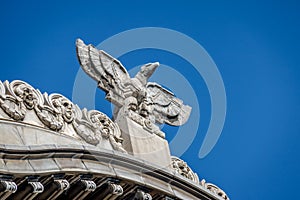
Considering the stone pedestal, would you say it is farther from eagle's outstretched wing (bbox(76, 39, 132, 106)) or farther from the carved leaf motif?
the carved leaf motif

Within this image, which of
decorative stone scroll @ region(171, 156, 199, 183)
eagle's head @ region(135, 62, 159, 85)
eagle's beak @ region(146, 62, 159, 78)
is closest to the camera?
decorative stone scroll @ region(171, 156, 199, 183)

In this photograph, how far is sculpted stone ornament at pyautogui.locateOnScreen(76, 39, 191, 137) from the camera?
28859 millimetres

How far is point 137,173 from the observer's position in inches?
1078

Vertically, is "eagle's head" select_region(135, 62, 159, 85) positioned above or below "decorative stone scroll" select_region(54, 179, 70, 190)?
above

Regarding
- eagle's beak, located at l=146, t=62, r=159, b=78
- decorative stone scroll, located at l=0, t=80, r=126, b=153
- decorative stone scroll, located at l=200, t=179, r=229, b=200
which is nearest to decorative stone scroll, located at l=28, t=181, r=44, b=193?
decorative stone scroll, located at l=0, t=80, r=126, b=153

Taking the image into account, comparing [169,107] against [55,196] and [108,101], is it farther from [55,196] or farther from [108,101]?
[55,196]

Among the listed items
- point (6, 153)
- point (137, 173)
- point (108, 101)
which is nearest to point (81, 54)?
point (108, 101)

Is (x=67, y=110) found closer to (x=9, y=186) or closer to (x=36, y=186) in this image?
(x=36, y=186)

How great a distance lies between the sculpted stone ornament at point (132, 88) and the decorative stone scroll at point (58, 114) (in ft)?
3.38

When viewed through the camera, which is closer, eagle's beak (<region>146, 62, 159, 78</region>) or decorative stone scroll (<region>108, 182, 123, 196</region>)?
decorative stone scroll (<region>108, 182, 123, 196</region>)

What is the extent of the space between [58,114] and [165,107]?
5034 millimetres

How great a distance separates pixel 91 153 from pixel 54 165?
1120 millimetres

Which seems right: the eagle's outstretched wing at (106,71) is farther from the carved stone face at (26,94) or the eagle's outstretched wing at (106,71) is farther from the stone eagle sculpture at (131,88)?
the carved stone face at (26,94)

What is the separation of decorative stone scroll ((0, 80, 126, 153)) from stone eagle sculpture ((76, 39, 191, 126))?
3.39 feet
